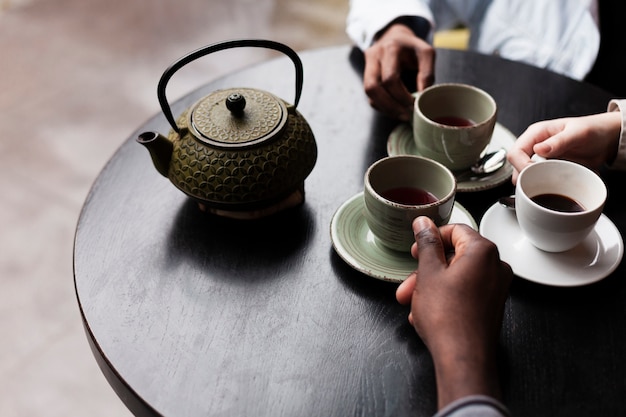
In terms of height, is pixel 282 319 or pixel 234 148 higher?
pixel 234 148

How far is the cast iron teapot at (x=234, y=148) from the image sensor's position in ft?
2.73

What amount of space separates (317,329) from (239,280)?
0.45 feet

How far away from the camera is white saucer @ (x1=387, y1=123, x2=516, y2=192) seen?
95 centimetres

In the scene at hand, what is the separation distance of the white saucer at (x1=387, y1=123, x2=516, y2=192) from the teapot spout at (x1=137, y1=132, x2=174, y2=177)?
0.37 m

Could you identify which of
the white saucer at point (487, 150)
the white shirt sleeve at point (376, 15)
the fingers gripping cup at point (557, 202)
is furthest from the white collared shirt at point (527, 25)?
the fingers gripping cup at point (557, 202)

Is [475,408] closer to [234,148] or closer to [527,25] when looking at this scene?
[234,148]

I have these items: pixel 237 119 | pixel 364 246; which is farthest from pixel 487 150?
pixel 237 119

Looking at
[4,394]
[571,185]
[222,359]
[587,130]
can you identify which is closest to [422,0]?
[587,130]

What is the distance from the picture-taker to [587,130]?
0.94m

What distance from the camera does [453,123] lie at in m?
1.03

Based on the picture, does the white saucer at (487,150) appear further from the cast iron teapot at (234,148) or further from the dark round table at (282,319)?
the cast iron teapot at (234,148)

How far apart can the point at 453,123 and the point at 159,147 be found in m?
0.49

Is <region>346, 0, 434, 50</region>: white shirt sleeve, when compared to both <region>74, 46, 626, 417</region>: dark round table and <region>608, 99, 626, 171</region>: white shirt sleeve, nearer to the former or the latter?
<region>74, 46, 626, 417</region>: dark round table

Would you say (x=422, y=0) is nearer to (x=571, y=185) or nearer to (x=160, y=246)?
(x=571, y=185)
